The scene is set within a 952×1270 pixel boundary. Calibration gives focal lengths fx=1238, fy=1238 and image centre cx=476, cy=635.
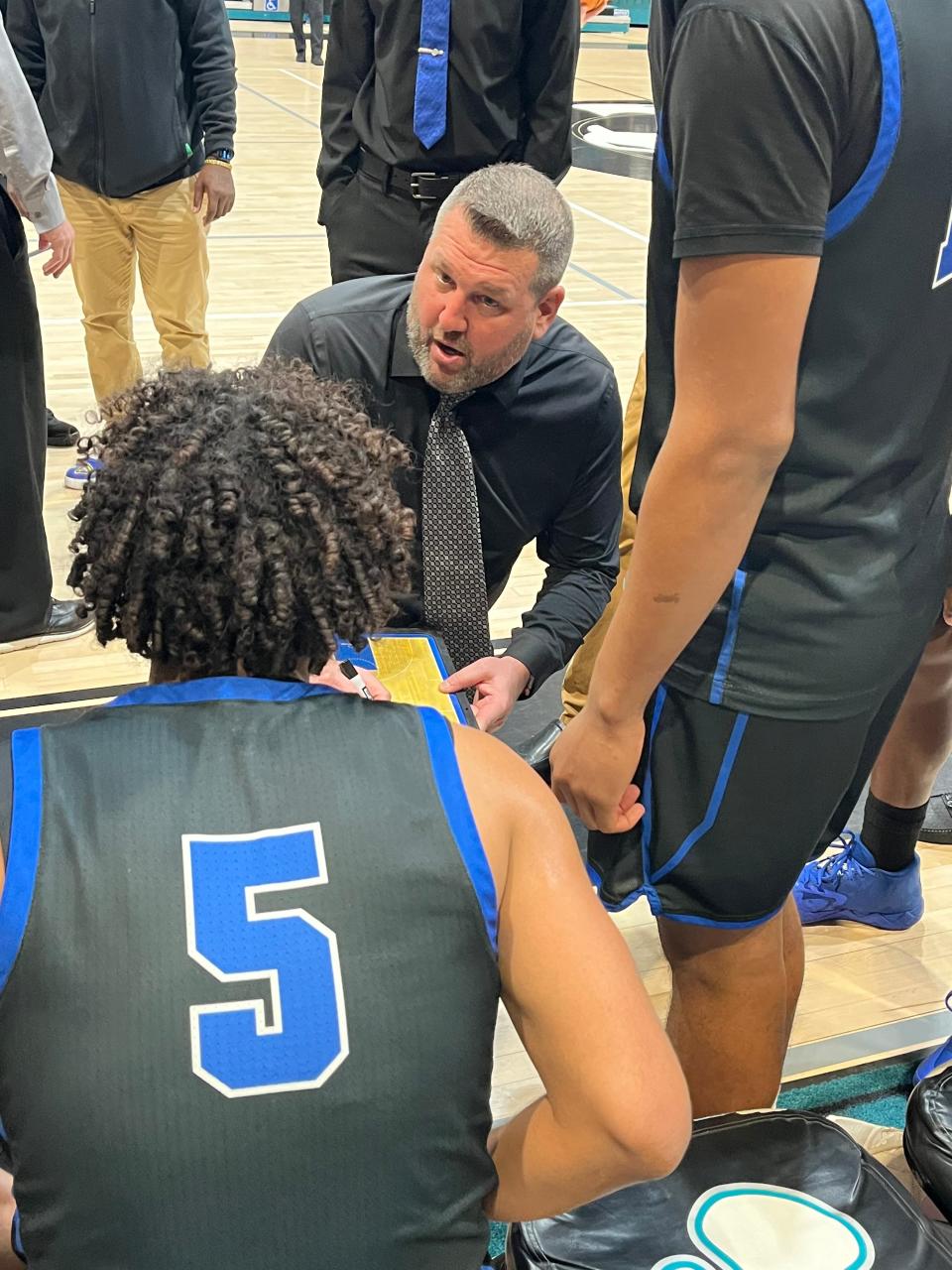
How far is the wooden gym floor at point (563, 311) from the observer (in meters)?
2.05

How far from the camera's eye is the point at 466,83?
2.94 meters

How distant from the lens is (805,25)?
96 centimetres

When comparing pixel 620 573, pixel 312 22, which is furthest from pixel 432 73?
pixel 312 22

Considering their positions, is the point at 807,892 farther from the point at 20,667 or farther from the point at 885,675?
the point at 20,667

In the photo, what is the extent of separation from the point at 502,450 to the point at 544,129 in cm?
134

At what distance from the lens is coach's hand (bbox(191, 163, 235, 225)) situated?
12.0ft

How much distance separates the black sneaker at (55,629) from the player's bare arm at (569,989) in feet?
7.37

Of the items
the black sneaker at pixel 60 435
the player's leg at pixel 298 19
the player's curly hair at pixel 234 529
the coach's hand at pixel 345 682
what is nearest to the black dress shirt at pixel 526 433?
the coach's hand at pixel 345 682

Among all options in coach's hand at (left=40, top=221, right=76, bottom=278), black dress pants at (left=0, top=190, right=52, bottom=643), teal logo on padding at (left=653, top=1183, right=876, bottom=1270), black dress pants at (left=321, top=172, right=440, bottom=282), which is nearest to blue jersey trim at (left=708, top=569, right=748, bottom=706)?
teal logo on padding at (left=653, top=1183, right=876, bottom=1270)

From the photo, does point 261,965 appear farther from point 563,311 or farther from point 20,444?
point 563,311

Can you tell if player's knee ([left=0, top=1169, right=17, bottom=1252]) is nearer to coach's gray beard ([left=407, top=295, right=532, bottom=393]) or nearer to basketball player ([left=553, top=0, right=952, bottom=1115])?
basketball player ([left=553, top=0, right=952, bottom=1115])

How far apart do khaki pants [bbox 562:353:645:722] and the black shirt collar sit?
0.67 ft

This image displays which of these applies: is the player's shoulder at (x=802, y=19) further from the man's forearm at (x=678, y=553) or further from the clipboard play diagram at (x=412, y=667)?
the clipboard play diagram at (x=412, y=667)

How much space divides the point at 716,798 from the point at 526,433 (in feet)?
3.22
